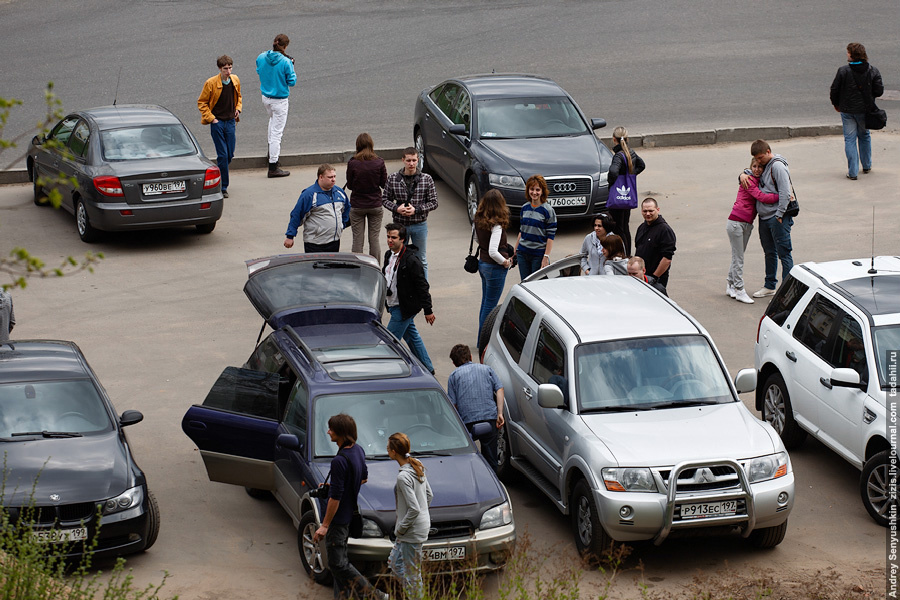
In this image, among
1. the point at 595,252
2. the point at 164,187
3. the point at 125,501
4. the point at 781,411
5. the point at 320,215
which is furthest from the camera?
the point at 164,187

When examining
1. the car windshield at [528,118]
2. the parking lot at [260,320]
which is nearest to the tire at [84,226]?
the parking lot at [260,320]

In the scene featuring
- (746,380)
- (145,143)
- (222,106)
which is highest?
(222,106)

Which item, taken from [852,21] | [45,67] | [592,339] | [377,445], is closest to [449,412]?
[377,445]

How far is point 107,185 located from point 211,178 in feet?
4.64

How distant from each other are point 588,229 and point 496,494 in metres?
9.27

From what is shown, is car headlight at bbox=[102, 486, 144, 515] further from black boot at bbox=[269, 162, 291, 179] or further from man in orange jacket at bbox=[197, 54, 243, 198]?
black boot at bbox=[269, 162, 291, 179]

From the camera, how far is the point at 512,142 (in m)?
17.5

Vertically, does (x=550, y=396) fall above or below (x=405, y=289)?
below

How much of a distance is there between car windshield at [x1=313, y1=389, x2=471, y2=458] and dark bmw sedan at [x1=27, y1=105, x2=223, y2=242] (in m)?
7.64

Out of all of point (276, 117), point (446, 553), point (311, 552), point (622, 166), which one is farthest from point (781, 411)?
point (276, 117)

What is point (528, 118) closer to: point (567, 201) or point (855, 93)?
point (567, 201)

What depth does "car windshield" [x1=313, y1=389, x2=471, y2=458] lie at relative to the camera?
30.5ft

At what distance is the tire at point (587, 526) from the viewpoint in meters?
9.02

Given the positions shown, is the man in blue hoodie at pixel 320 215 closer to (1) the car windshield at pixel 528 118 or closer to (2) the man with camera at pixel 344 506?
(1) the car windshield at pixel 528 118
